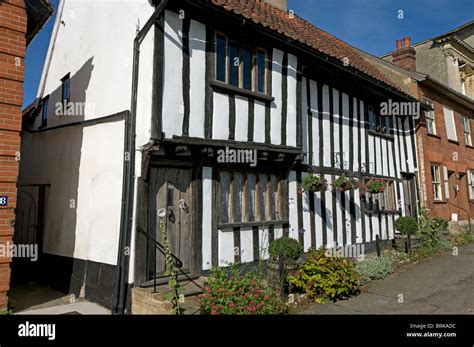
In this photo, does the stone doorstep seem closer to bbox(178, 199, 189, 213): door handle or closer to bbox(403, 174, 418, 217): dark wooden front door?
bbox(178, 199, 189, 213): door handle

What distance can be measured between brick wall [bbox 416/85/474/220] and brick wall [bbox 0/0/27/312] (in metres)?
13.4

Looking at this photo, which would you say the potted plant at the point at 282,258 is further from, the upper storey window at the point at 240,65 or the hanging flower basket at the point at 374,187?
the hanging flower basket at the point at 374,187

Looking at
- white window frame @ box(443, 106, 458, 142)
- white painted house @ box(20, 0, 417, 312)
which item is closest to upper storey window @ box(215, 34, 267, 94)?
white painted house @ box(20, 0, 417, 312)

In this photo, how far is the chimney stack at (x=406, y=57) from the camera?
15023 mm

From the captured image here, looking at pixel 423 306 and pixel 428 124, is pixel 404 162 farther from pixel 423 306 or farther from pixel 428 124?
pixel 423 306

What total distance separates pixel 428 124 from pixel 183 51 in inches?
483

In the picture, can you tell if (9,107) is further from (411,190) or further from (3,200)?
(411,190)

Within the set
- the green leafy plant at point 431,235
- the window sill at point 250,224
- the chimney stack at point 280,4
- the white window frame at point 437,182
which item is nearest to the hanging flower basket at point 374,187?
the green leafy plant at point 431,235

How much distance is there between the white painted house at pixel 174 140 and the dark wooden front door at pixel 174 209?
0.02 meters

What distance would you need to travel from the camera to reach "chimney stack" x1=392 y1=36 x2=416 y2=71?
1502 cm

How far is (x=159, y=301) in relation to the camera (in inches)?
195

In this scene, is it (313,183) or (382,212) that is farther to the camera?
(382,212)

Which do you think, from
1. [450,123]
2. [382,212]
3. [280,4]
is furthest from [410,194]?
[280,4]

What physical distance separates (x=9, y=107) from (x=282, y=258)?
5249 mm
